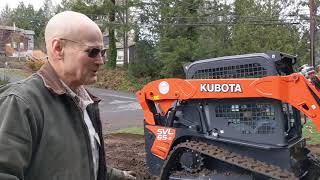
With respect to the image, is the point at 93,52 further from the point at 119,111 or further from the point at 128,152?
the point at 119,111

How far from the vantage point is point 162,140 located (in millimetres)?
7020

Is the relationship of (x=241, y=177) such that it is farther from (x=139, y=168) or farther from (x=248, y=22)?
(x=248, y=22)

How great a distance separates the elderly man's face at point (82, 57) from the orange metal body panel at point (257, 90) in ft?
12.7

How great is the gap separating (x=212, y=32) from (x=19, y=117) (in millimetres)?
32371

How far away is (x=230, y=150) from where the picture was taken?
6.44 metres

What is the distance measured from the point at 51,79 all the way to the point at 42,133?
0.29 metres

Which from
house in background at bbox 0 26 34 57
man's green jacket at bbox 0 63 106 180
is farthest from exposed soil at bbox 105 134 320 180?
house in background at bbox 0 26 34 57

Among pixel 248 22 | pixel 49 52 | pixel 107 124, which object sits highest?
pixel 248 22

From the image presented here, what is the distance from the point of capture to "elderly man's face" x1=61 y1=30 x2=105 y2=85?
2.23 m

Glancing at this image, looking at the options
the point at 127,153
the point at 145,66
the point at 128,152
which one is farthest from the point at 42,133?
the point at 145,66

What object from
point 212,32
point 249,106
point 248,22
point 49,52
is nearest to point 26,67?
point 212,32

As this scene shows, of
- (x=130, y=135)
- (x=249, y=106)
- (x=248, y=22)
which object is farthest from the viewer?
(x=248, y=22)

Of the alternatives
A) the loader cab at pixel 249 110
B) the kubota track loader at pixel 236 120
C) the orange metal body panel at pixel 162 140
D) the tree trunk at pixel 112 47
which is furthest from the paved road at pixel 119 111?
the loader cab at pixel 249 110

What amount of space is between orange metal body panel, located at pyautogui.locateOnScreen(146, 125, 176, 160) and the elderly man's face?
465 centimetres
